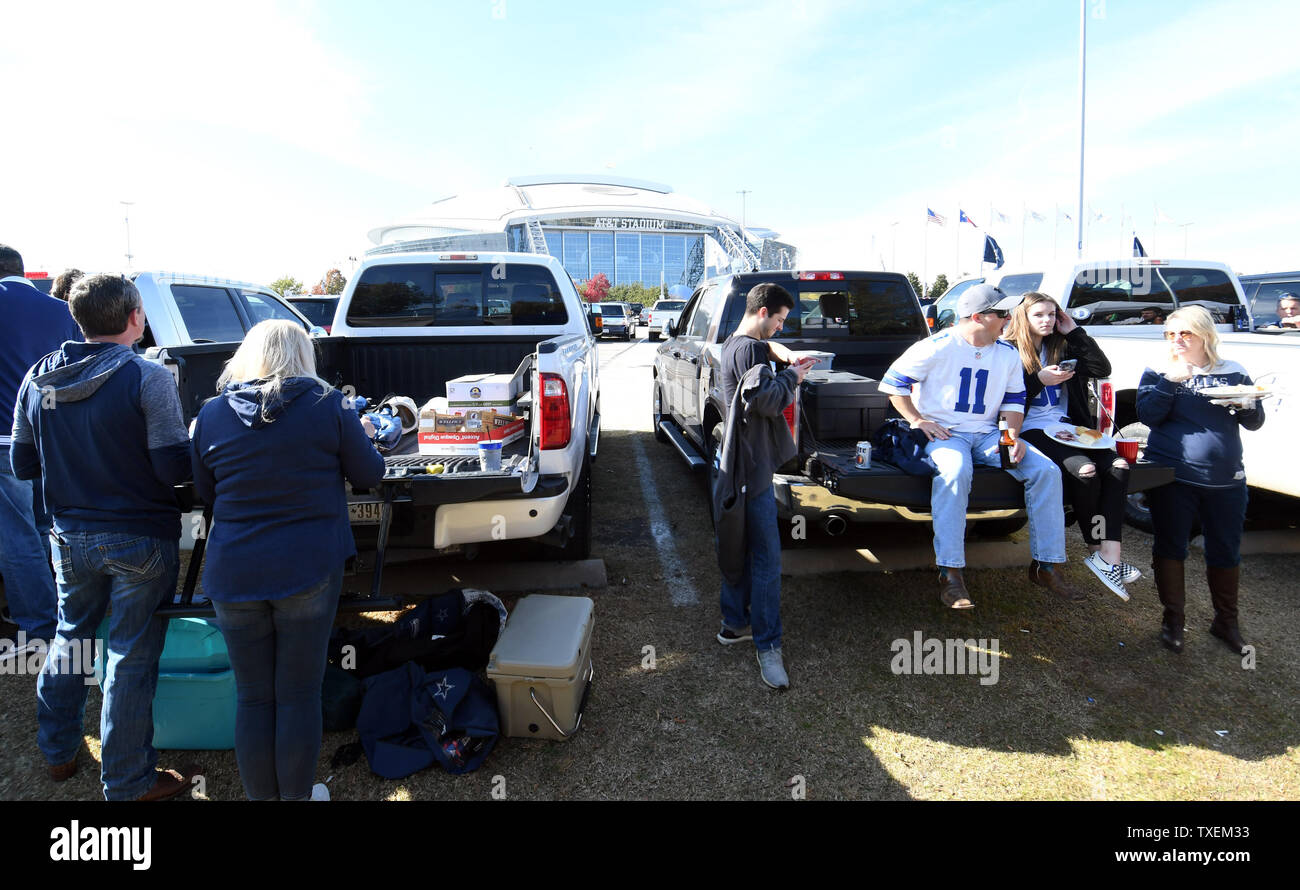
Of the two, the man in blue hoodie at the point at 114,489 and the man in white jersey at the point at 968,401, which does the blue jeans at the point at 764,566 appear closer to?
the man in white jersey at the point at 968,401

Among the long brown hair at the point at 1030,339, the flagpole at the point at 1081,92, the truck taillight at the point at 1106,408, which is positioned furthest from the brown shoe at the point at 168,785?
the flagpole at the point at 1081,92

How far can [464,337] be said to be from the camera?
5555 mm

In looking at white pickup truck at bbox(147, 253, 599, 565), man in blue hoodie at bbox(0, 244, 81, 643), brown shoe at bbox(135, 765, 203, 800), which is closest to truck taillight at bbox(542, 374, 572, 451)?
white pickup truck at bbox(147, 253, 599, 565)

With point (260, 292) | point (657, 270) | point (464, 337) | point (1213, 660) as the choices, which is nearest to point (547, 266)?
point (464, 337)

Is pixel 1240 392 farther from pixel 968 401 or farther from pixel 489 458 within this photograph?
pixel 489 458

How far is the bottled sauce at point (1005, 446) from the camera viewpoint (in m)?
3.69

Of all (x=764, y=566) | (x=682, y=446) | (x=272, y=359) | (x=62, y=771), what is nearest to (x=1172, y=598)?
(x=764, y=566)

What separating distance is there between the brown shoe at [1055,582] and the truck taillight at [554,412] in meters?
2.53

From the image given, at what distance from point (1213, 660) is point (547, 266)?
17.9 feet

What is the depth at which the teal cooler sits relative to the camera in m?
2.92

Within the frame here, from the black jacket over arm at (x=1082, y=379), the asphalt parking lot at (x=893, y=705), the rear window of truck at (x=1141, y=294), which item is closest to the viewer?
the asphalt parking lot at (x=893, y=705)

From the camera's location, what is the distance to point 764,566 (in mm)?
3482

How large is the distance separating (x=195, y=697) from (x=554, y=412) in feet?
6.65
